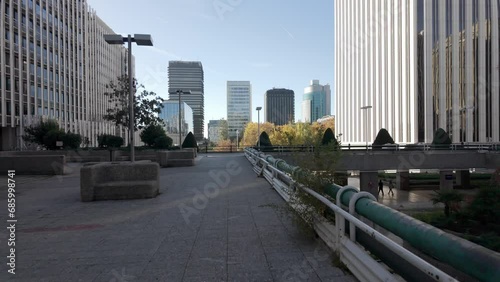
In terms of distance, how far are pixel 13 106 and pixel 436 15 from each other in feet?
200

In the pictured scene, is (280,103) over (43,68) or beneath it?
over

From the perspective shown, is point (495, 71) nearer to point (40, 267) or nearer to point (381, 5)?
point (381, 5)

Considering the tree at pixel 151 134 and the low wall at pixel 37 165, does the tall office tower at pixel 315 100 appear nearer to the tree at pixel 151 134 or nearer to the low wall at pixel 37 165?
the tree at pixel 151 134

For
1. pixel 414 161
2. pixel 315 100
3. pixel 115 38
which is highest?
pixel 315 100

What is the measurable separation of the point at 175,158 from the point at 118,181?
11938mm

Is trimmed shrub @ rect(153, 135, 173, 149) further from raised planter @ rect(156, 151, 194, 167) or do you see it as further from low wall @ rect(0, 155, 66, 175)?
low wall @ rect(0, 155, 66, 175)

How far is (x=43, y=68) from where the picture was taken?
4994 centimetres

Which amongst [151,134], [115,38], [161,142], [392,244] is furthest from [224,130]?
[392,244]

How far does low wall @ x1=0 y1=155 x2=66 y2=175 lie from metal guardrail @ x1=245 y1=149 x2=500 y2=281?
51.5ft

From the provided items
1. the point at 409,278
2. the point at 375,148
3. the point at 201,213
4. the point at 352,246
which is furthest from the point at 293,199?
the point at 375,148

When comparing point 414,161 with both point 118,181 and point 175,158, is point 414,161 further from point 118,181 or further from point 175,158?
point 118,181

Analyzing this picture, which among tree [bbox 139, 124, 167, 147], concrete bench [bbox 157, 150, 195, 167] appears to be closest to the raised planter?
concrete bench [bbox 157, 150, 195, 167]

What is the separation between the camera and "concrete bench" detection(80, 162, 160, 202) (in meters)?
8.41

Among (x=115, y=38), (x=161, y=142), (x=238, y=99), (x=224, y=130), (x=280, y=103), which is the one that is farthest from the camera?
(x=280, y=103)
